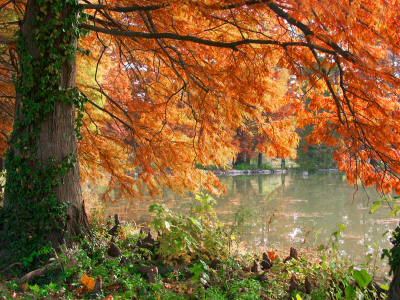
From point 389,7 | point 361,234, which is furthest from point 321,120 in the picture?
point 361,234

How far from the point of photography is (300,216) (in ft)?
29.9

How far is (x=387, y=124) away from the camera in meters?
3.21

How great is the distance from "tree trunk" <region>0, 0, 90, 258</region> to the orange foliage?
27.9 inches

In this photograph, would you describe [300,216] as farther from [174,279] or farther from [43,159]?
[43,159]

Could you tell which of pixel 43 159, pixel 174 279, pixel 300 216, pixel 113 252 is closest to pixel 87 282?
pixel 113 252

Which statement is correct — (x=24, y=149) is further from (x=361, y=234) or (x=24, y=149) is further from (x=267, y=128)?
(x=361, y=234)

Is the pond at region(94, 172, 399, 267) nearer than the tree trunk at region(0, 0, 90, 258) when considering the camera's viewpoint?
No

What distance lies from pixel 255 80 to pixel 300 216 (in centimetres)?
646

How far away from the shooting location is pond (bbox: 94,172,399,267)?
6559mm

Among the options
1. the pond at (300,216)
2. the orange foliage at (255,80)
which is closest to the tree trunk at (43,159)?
the orange foliage at (255,80)

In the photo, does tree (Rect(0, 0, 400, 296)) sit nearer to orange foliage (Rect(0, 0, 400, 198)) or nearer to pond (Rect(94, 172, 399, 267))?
orange foliage (Rect(0, 0, 400, 198))

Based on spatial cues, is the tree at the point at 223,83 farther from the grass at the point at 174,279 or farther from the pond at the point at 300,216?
the pond at the point at 300,216

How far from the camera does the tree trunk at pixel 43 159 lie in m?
3.28

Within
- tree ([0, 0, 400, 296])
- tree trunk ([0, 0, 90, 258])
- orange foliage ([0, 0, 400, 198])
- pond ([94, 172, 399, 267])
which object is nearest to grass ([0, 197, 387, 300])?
tree trunk ([0, 0, 90, 258])
